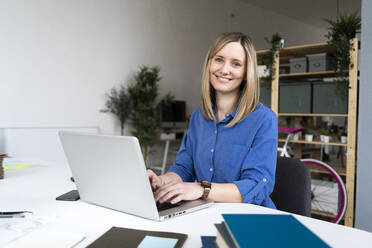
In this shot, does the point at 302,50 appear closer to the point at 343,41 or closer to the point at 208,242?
the point at 343,41

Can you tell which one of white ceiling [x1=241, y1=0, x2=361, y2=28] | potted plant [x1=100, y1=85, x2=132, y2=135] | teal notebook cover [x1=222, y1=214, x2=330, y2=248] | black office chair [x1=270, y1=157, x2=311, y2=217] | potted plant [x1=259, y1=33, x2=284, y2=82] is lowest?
black office chair [x1=270, y1=157, x2=311, y2=217]

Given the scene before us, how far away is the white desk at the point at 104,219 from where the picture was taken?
0.78 meters

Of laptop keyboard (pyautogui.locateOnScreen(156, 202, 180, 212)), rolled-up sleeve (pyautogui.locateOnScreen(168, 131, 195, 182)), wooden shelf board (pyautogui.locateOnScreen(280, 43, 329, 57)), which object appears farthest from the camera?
wooden shelf board (pyautogui.locateOnScreen(280, 43, 329, 57))

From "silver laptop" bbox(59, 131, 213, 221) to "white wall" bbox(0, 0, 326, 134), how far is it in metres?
3.10

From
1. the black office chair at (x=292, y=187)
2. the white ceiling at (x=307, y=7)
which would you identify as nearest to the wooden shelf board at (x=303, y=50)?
the black office chair at (x=292, y=187)

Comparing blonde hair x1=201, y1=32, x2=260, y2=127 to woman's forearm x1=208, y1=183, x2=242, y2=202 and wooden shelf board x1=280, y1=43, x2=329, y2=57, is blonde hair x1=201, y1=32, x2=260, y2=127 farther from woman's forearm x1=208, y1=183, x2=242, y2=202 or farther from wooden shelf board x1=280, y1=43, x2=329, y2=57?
wooden shelf board x1=280, y1=43, x2=329, y2=57

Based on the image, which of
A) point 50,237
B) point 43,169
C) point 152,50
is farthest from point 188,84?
point 50,237

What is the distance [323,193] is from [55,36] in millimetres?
3662

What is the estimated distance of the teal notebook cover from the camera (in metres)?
0.54

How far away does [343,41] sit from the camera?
116 inches

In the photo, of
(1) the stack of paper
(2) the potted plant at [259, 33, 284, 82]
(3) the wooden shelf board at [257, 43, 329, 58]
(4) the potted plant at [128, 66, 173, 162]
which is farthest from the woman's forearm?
(4) the potted plant at [128, 66, 173, 162]

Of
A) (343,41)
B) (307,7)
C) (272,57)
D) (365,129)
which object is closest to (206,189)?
(365,129)

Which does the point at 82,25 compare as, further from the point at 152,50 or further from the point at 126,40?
the point at 152,50

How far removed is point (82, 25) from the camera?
4270 millimetres
